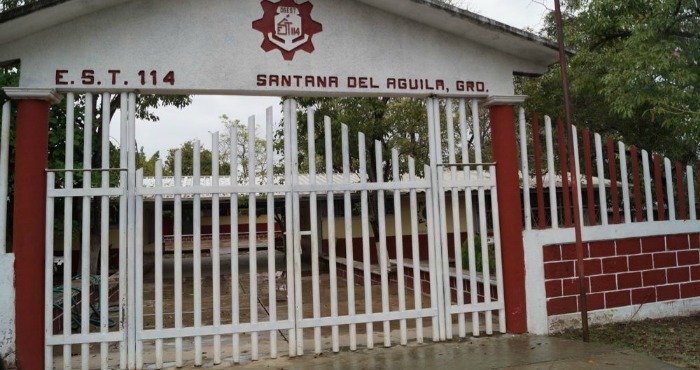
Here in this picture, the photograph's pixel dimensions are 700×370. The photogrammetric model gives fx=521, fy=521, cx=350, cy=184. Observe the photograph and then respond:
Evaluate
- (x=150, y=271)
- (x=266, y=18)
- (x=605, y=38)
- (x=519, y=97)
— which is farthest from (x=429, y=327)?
(x=150, y=271)

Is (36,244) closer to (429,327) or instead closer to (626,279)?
(429,327)

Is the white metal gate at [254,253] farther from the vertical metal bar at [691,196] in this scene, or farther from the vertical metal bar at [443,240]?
the vertical metal bar at [691,196]

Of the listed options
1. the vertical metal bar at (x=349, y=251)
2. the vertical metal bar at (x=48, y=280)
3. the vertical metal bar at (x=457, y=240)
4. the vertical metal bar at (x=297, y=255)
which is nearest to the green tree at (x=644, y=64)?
the vertical metal bar at (x=457, y=240)

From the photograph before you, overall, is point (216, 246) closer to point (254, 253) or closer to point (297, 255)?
point (254, 253)

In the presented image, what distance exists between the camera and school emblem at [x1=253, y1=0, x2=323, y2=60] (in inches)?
208

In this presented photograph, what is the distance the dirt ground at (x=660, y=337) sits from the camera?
16.2ft

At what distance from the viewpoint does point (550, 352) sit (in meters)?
5.05

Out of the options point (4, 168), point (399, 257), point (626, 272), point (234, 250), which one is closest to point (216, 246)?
point (234, 250)

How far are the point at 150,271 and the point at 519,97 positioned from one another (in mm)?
15493

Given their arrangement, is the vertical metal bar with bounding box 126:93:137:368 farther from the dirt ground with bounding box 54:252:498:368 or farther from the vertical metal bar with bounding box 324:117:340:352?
the vertical metal bar with bounding box 324:117:340:352

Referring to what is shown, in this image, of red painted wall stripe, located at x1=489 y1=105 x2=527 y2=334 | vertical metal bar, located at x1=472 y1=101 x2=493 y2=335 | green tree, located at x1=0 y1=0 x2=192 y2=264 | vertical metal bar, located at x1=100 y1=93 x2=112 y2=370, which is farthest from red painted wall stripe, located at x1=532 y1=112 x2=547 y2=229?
green tree, located at x1=0 y1=0 x2=192 y2=264

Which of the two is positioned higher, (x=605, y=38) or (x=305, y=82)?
(x=605, y=38)

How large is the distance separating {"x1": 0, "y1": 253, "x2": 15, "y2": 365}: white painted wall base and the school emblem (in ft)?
10.0

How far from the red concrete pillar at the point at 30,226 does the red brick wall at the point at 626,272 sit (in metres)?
5.09
